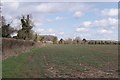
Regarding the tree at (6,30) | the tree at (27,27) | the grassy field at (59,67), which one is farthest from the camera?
the tree at (27,27)

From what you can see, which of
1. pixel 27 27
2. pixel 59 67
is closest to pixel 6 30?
pixel 27 27

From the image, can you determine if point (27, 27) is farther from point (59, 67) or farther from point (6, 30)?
point (59, 67)

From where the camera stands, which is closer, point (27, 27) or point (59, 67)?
point (59, 67)

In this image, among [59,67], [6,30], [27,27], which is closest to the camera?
[59,67]

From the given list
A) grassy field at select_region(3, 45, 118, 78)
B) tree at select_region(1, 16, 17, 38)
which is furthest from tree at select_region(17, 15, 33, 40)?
grassy field at select_region(3, 45, 118, 78)

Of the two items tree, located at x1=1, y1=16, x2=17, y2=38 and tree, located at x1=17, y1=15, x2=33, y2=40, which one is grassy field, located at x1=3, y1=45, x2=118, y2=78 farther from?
tree, located at x1=17, y1=15, x2=33, y2=40

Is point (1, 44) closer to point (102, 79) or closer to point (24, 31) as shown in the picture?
point (102, 79)

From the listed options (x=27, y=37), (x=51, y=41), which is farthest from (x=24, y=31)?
(x=51, y=41)

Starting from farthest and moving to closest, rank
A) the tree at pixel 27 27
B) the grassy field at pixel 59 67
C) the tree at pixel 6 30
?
the tree at pixel 27 27 → the tree at pixel 6 30 → the grassy field at pixel 59 67

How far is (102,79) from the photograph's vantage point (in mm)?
13203

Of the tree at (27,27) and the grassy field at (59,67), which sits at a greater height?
the tree at (27,27)

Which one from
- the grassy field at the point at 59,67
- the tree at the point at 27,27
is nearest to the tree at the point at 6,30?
the tree at the point at 27,27

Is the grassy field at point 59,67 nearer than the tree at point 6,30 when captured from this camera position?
Yes

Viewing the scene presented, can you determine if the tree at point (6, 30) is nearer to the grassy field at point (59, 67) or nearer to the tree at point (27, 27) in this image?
the tree at point (27, 27)
